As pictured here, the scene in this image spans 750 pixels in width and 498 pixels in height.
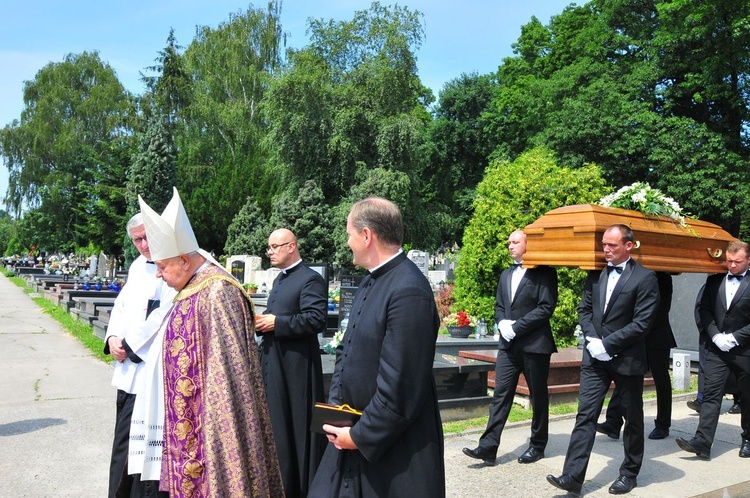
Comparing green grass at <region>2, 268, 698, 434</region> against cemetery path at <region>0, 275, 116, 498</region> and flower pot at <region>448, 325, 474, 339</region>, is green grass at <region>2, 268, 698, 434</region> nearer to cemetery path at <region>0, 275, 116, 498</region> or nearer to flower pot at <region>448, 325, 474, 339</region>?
cemetery path at <region>0, 275, 116, 498</region>

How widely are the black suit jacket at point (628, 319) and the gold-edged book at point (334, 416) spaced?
310cm

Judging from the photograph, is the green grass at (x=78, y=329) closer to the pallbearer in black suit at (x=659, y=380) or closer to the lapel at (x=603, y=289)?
the pallbearer in black suit at (x=659, y=380)

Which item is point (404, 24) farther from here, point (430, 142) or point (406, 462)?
point (406, 462)

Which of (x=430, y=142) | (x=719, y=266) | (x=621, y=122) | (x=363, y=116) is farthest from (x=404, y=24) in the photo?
(x=719, y=266)

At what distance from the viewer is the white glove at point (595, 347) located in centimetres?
519

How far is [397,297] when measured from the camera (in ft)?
8.73

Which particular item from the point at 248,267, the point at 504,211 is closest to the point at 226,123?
the point at 248,267

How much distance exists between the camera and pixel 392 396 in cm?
257

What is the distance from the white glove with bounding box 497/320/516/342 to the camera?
233 inches

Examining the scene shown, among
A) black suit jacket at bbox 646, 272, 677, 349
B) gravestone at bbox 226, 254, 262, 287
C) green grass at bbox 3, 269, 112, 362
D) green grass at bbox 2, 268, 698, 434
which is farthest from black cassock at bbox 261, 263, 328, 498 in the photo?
gravestone at bbox 226, 254, 262, 287

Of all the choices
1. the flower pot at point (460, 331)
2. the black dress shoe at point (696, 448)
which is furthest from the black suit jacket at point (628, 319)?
the flower pot at point (460, 331)

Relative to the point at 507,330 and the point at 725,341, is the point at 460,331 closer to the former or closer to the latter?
the point at 725,341

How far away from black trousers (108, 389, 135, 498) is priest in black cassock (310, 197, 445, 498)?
1.44 metres

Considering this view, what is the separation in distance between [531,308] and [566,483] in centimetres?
164
